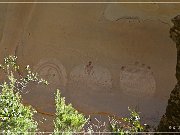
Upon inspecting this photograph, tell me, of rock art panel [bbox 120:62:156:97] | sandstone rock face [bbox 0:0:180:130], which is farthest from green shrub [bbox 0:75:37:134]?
rock art panel [bbox 120:62:156:97]

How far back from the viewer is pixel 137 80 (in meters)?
2.91

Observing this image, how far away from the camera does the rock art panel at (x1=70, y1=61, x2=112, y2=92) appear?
9.48 feet

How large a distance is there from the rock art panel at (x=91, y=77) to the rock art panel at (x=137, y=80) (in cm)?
10

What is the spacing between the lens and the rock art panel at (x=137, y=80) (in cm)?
289

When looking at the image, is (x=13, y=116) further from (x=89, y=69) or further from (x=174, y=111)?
(x=89, y=69)

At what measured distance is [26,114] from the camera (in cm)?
169

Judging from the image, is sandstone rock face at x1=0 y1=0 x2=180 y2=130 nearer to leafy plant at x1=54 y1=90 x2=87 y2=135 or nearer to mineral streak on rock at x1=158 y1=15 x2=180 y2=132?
mineral streak on rock at x1=158 y1=15 x2=180 y2=132

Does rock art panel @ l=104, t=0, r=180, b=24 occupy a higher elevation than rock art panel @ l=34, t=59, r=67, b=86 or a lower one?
higher

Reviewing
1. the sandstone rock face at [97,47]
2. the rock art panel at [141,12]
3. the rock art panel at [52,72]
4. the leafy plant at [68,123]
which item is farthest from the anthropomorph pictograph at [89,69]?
the leafy plant at [68,123]

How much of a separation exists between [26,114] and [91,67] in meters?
1.27

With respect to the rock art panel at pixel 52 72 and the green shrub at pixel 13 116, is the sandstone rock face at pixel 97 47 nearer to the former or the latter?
the rock art panel at pixel 52 72

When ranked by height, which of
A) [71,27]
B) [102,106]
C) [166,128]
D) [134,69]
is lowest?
[166,128]

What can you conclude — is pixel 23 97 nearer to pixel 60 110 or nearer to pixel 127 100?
pixel 127 100

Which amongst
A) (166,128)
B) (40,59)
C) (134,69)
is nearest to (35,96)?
(40,59)
